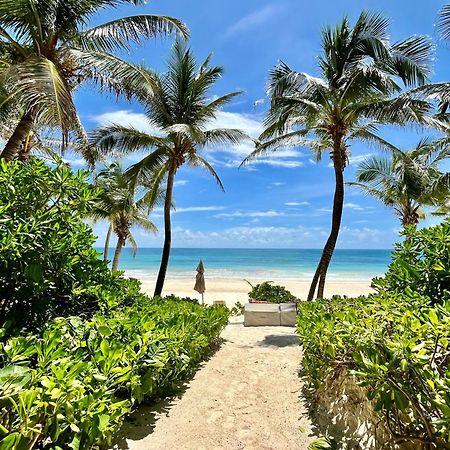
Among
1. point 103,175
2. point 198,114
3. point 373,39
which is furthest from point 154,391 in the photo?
point 103,175

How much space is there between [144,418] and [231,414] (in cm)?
91

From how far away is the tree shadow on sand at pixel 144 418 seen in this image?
2941 mm

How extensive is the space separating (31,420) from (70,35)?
26.8ft

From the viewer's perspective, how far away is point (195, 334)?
182 inches

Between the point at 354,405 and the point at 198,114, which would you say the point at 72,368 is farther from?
the point at 198,114

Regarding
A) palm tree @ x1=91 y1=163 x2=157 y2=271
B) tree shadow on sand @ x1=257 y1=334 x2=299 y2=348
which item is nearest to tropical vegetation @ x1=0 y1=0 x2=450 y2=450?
tree shadow on sand @ x1=257 y1=334 x2=299 y2=348

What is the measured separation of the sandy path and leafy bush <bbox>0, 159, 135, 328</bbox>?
4.37 ft

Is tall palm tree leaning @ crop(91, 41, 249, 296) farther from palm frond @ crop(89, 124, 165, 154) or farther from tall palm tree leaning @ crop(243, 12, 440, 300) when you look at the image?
tall palm tree leaning @ crop(243, 12, 440, 300)

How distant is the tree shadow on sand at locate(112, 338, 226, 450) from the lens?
9.65ft

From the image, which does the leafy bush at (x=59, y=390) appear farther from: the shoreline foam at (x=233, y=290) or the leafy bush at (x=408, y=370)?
the shoreline foam at (x=233, y=290)

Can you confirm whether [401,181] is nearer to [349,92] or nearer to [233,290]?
[349,92]

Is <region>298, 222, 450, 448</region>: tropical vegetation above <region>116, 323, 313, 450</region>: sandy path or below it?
above

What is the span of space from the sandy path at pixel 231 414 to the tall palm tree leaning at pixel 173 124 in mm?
5643

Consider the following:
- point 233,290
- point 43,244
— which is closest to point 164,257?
point 43,244
